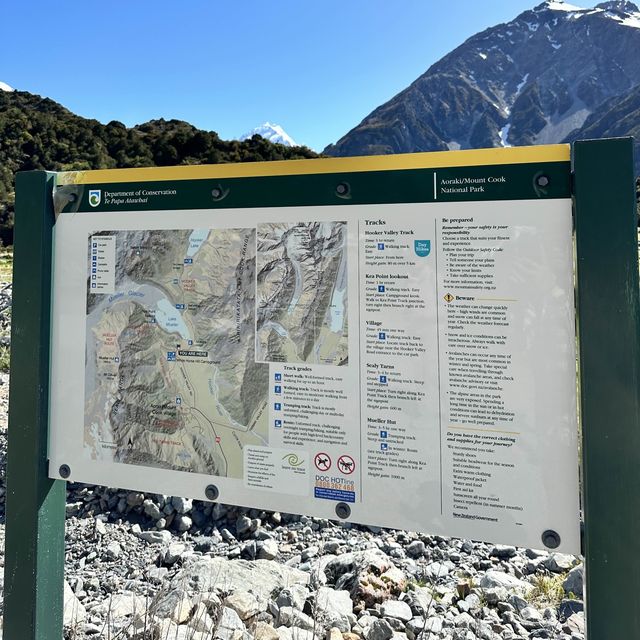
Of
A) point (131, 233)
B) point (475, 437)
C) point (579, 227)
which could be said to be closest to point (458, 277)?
point (579, 227)

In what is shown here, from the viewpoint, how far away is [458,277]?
1.65 m

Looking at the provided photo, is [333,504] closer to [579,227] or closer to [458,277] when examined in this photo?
[458,277]

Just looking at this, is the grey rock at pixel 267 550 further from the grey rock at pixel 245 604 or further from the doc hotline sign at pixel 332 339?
the doc hotline sign at pixel 332 339

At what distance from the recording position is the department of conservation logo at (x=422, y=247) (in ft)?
5.51

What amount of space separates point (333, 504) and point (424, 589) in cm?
174

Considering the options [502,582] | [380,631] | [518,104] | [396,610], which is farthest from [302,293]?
[518,104]

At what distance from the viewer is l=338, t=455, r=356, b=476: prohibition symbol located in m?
1.75

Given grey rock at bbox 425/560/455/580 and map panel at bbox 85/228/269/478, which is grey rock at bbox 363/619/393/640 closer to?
grey rock at bbox 425/560/455/580

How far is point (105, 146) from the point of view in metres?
42.2

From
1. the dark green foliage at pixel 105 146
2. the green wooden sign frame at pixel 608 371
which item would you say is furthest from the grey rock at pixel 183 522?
the dark green foliage at pixel 105 146

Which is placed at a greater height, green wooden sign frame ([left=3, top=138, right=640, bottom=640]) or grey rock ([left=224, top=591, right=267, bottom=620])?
green wooden sign frame ([left=3, top=138, right=640, bottom=640])

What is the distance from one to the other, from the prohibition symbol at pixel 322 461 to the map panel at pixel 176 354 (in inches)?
7.9

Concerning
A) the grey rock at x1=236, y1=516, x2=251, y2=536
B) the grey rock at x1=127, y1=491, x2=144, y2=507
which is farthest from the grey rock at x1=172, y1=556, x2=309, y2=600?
the grey rock at x1=127, y1=491, x2=144, y2=507

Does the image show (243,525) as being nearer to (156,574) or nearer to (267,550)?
(267,550)
